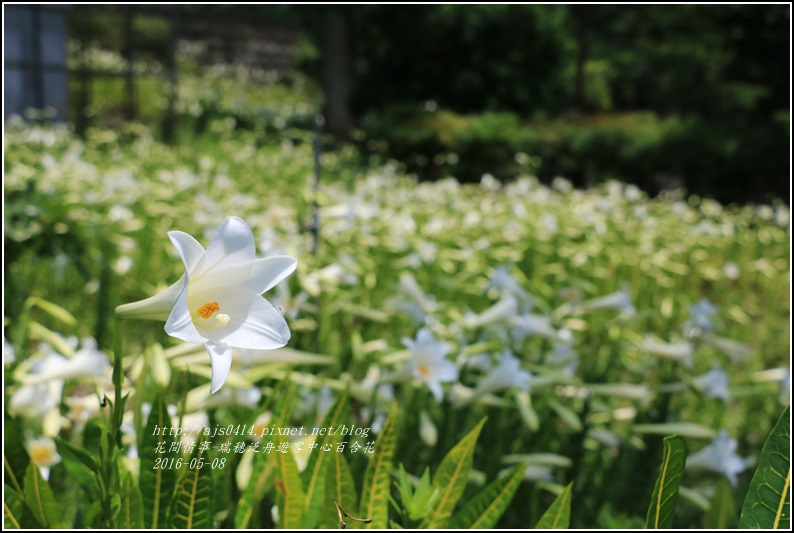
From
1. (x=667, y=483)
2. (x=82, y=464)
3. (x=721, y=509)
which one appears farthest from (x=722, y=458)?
(x=82, y=464)

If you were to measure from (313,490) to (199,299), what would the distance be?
36cm

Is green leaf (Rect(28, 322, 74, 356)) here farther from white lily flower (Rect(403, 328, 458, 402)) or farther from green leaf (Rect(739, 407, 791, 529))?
green leaf (Rect(739, 407, 791, 529))

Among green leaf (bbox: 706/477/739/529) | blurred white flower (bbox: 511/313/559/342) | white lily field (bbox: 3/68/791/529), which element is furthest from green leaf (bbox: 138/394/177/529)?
blurred white flower (bbox: 511/313/559/342)

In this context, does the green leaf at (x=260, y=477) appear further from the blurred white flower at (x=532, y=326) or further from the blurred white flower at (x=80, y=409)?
the blurred white flower at (x=532, y=326)

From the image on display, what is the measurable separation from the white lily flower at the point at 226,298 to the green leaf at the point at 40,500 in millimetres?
315

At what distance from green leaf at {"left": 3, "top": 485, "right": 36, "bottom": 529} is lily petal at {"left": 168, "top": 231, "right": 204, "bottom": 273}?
44cm

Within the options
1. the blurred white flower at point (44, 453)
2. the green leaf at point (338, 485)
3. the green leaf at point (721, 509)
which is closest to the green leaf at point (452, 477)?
the green leaf at point (338, 485)

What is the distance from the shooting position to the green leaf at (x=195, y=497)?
0.80m

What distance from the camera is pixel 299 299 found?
1.50 meters

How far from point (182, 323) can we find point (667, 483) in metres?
0.54

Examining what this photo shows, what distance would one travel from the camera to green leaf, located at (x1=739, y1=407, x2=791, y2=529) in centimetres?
69

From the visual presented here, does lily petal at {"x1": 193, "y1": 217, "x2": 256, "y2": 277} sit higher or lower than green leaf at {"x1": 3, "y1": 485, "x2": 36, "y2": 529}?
higher

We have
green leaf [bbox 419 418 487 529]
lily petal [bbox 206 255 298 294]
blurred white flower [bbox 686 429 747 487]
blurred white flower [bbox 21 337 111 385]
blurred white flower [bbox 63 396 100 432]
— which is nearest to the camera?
lily petal [bbox 206 255 298 294]

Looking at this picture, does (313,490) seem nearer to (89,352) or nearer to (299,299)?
(89,352)
